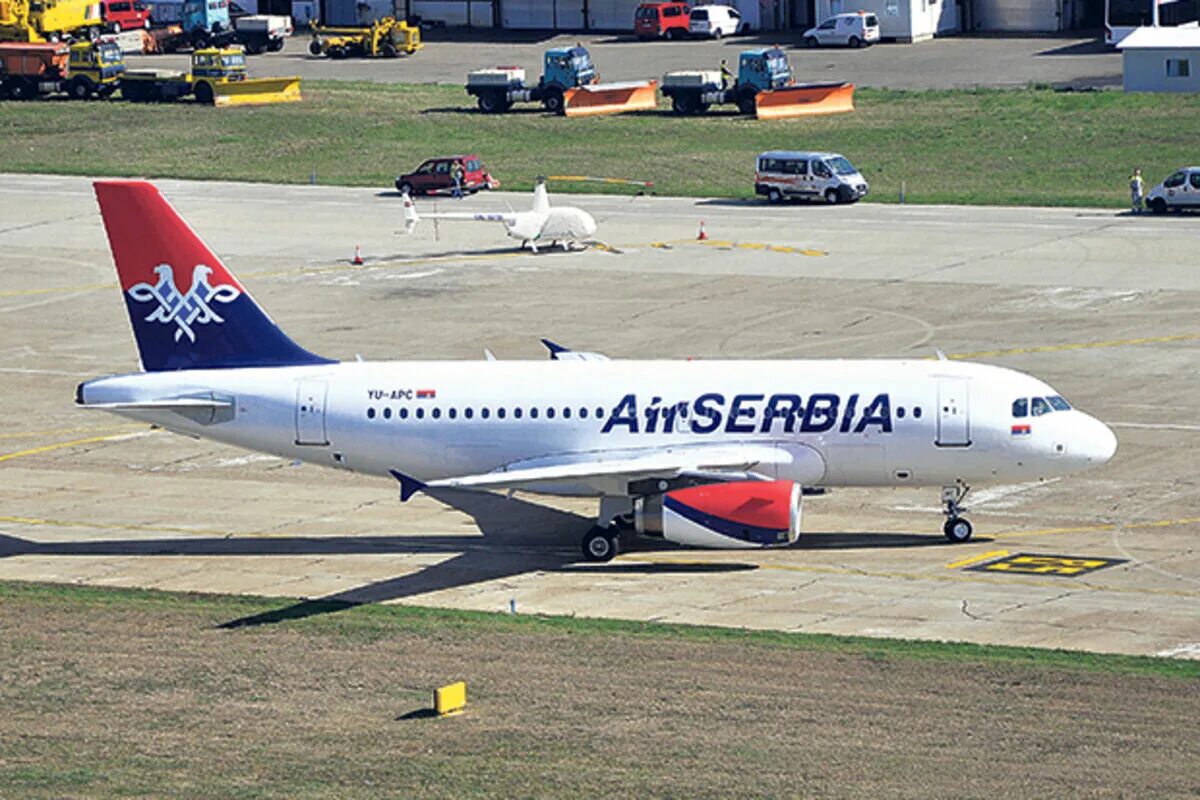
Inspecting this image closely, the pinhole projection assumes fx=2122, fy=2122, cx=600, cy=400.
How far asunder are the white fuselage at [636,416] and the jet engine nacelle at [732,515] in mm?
1718

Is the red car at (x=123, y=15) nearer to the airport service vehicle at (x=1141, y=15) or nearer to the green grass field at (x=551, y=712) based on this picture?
the airport service vehicle at (x=1141, y=15)

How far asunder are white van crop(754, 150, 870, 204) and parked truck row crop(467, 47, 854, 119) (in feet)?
71.7

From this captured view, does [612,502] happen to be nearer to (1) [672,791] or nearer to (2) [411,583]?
(2) [411,583]

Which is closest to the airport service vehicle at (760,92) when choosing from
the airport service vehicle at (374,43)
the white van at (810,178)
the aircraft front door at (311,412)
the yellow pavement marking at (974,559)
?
the white van at (810,178)

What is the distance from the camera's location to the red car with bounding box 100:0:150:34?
166250 millimetres

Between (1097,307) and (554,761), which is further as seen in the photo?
(1097,307)

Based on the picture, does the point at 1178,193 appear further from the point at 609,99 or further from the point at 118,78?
the point at 118,78

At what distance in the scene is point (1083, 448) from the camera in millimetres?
48844

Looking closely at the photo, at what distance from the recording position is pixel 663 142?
397 ft

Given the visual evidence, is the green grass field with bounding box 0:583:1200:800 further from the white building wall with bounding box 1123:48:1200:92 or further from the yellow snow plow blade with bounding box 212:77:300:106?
the white building wall with bounding box 1123:48:1200:92

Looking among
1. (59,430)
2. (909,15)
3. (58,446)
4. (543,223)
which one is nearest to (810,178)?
(543,223)

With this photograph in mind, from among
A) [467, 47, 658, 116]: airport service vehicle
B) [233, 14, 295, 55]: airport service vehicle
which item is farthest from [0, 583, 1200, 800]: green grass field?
[233, 14, 295, 55]: airport service vehicle

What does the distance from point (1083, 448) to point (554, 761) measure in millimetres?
19261

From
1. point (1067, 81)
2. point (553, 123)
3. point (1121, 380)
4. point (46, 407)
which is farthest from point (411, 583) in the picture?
point (1067, 81)
